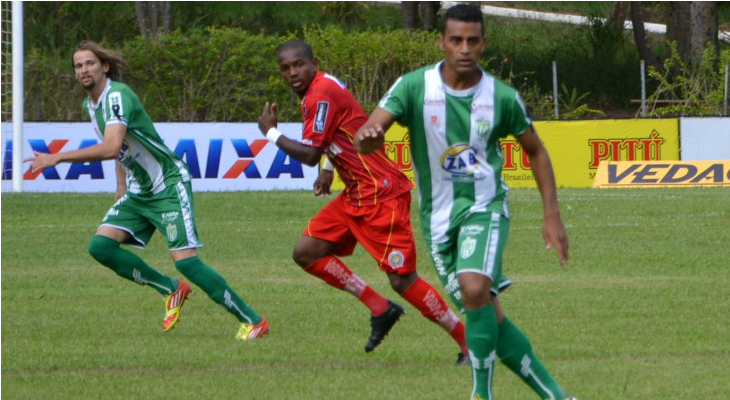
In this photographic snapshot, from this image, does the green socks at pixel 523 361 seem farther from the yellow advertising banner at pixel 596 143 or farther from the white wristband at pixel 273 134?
the yellow advertising banner at pixel 596 143

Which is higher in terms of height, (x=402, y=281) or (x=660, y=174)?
(x=402, y=281)

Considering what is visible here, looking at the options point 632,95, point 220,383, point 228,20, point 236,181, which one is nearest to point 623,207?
point 236,181

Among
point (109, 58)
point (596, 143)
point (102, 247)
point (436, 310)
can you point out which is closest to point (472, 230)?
point (436, 310)

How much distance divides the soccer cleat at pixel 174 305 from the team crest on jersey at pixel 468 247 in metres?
3.21

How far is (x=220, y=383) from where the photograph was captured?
6.88m

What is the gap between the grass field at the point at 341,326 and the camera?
6824 mm

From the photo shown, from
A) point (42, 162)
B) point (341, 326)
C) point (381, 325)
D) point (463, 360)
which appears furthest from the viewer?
point (341, 326)

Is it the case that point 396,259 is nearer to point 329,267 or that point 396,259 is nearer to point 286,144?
point 329,267

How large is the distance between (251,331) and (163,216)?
94 centimetres

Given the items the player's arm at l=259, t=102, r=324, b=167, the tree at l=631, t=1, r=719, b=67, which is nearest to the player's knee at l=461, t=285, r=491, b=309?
the player's arm at l=259, t=102, r=324, b=167

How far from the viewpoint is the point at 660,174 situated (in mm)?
21562

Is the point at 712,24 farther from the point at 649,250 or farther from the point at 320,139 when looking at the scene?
the point at 320,139

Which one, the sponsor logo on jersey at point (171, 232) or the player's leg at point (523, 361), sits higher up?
the sponsor logo on jersey at point (171, 232)

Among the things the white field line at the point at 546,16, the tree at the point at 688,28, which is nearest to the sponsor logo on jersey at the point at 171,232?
the tree at the point at 688,28
